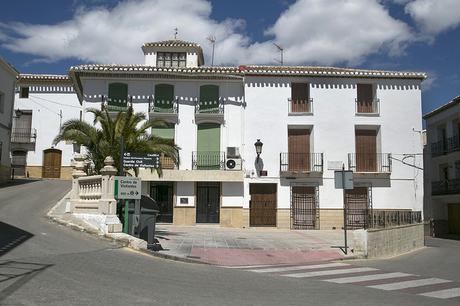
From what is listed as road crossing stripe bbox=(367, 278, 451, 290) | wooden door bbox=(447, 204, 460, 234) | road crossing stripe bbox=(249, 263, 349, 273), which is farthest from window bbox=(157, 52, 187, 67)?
road crossing stripe bbox=(367, 278, 451, 290)

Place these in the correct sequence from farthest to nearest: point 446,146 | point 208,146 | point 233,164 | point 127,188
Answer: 1. point 446,146
2. point 208,146
3. point 233,164
4. point 127,188

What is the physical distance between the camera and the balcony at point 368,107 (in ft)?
88.2

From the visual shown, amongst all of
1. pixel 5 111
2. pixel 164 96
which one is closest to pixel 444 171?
pixel 164 96

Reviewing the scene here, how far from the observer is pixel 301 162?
86.7 ft

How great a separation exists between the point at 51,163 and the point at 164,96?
1395cm

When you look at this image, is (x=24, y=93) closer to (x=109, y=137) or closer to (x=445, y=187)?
(x=109, y=137)

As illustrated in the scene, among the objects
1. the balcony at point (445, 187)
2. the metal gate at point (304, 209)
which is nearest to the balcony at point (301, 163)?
the metal gate at point (304, 209)

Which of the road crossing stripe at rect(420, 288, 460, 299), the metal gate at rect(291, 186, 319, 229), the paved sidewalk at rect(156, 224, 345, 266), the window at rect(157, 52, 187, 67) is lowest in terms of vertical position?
the road crossing stripe at rect(420, 288, 460, 299)

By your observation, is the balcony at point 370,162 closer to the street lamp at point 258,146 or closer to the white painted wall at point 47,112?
the street lamp at point 258,146

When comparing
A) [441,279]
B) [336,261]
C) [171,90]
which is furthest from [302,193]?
[441,279]

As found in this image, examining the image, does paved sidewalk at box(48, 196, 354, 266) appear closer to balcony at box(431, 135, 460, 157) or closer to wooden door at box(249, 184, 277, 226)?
wooden door at box(249, 184, 277, 226)

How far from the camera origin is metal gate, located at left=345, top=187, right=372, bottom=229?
2627cm

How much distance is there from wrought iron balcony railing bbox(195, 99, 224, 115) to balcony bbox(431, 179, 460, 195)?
14.6 metres

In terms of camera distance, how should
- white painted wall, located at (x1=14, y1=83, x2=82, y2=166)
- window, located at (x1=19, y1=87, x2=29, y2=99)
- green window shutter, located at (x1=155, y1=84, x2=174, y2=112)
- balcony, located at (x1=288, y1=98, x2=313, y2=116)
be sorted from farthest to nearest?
window, located at (x1=19, y1=87, x2=29, y2=99)
white painted wall, located at (x1=14, y1=83, x2=82, y2=166)
green window shutter, located at (x1=155, y1=84, x2=174, y2=112)
balcony, located at (x1=288, y1=98, x2=313, y2=116)
